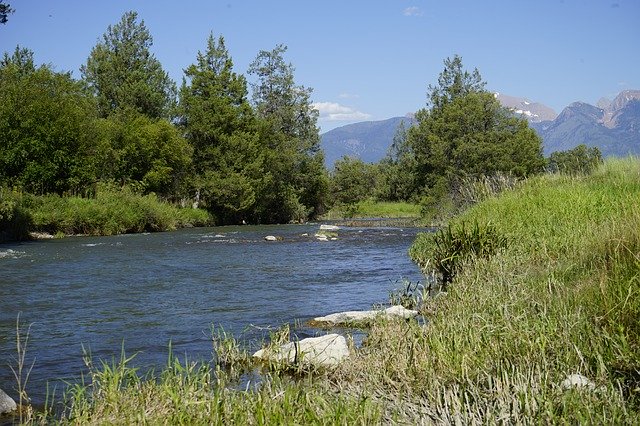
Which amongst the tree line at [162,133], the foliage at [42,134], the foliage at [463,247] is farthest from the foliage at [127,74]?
the foliage at [463,247]

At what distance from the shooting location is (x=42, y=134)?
39.8m

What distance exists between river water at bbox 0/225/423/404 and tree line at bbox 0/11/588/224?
13.2 metres

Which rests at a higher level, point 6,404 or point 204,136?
point 204,136

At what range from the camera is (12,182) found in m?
38.3

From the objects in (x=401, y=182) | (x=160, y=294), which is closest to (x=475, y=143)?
(x=401, y=182)

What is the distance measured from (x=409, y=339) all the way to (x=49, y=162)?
121ft

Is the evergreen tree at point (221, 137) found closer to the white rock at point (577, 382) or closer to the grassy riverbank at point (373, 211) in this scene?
the grassy riverbank at point (373, 211)

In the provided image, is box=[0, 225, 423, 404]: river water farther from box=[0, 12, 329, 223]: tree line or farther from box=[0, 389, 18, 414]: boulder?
box=[0, 12, 329, 223]: tree line

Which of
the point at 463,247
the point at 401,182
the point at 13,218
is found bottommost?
the point at 463,247

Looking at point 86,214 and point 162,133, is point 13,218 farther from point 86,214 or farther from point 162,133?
point 162,133

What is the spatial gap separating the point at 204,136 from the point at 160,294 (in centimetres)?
4431

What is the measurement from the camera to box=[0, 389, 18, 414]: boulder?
6535 mm

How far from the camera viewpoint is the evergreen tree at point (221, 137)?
56.0 meters

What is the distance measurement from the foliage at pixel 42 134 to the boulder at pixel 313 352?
3275 cm
